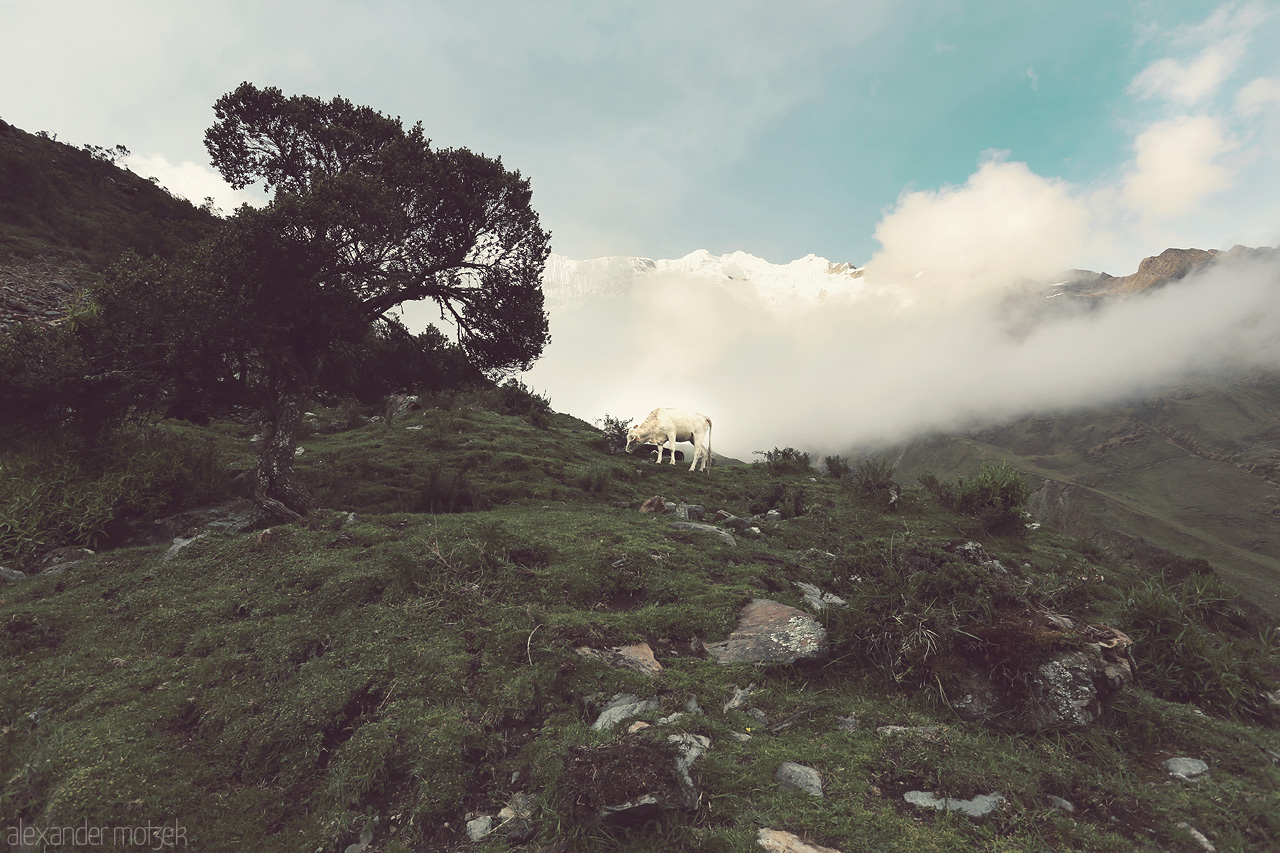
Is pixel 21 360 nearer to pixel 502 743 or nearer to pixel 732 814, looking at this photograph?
pixel 502 743

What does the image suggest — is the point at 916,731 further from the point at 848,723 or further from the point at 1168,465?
the point at 1168,465

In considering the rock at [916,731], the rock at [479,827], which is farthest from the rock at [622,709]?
the rock at [916,731]

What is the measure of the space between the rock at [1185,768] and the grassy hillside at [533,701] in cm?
9

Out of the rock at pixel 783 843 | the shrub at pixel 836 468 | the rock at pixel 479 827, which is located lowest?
the rock at pixel 479 827

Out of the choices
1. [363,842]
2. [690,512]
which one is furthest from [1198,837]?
[690,512]

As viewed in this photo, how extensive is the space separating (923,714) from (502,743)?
13.0 ft

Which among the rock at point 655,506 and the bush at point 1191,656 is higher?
the rock at point 655,506

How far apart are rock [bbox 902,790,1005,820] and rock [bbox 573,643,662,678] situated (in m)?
2.47

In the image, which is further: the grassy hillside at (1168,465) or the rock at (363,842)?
the grassy hillside at (1168,465)

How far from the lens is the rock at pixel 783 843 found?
127 inches

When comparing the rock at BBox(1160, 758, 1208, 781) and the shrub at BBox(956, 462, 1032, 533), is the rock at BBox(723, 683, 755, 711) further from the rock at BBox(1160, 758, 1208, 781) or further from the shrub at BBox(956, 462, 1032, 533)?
the shrub at BBox(956, 462, 1032, 533)

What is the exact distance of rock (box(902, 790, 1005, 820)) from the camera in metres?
3.51

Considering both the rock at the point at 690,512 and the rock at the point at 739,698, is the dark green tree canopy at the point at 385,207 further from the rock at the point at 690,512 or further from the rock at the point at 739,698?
the rock at the point at 739,698

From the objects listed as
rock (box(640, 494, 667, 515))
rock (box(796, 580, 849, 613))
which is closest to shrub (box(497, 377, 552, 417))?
rock (box(640, 494, 667, 515))
